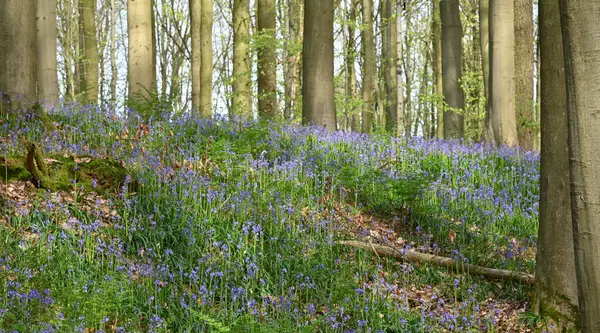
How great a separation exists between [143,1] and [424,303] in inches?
314

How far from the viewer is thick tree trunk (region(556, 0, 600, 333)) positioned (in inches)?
123

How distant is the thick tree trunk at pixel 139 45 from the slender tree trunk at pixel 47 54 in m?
1.51

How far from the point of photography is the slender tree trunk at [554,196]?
511cm

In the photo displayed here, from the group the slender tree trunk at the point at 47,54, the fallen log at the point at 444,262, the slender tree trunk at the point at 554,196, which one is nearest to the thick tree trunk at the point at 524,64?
the fallen log at the point at 444,262

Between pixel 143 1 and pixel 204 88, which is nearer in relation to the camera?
pixel 143 1

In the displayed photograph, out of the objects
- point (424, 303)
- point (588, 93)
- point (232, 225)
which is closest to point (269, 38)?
point (232, 225)

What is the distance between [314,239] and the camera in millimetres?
6496

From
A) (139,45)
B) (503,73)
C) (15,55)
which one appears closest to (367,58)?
(503,73)

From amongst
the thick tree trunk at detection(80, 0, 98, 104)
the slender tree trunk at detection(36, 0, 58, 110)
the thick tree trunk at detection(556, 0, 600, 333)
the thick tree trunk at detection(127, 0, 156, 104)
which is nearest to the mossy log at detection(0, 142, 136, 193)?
the thick tree trunk at detection(127, 0, 156, 104)

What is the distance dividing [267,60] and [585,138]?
13898 mm

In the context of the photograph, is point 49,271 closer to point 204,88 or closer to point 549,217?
point 549,217

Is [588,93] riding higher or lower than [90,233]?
higher

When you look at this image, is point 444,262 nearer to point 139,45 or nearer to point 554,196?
point 554,196

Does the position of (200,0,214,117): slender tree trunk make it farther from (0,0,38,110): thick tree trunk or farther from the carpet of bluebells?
(0,0,38,110): thick tree trunk
